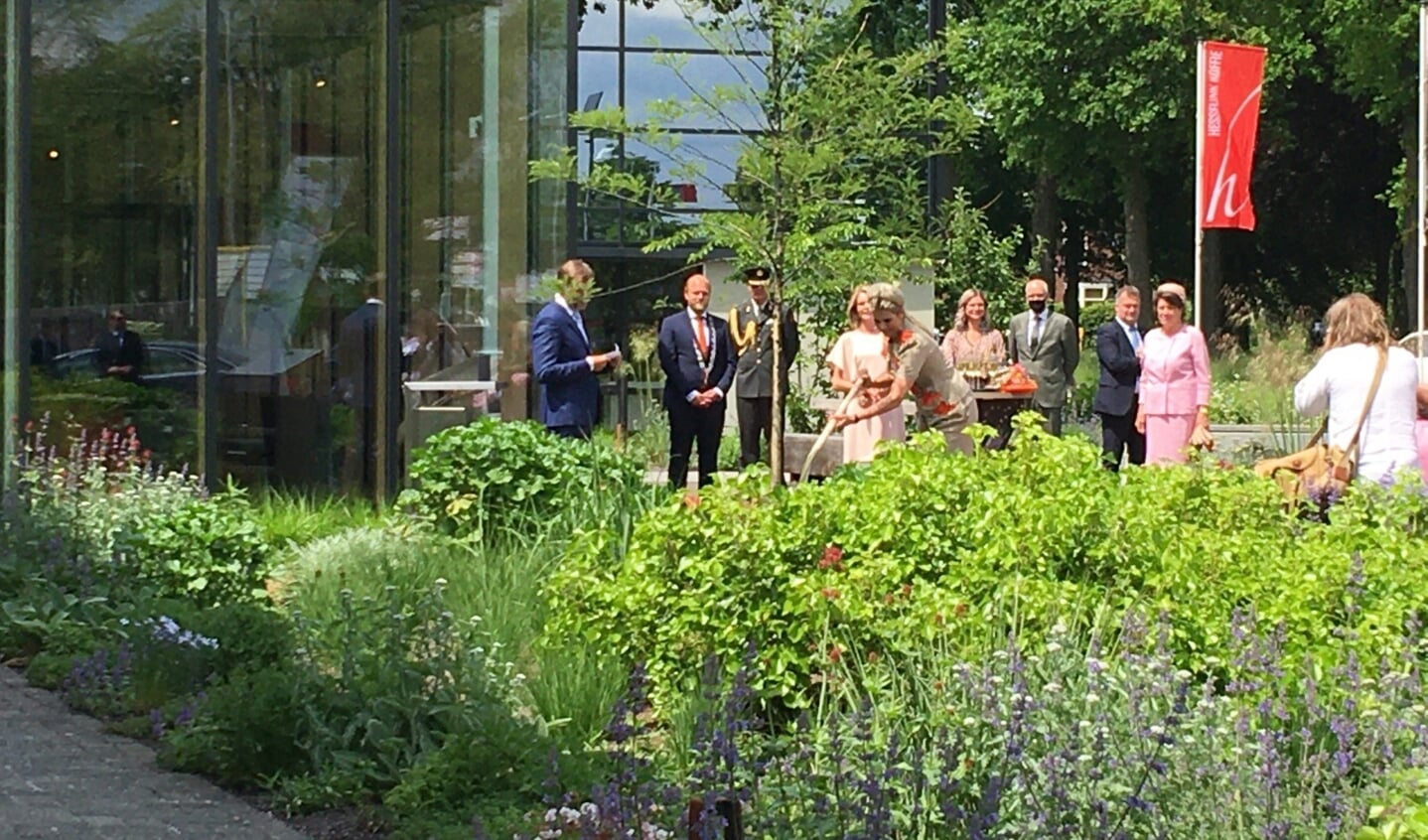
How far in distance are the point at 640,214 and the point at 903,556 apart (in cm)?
2095

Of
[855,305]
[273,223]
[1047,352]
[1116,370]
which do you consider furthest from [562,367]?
[1047,352]

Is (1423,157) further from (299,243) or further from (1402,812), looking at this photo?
(1402,812)

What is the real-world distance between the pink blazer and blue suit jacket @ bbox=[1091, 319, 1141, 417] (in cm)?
136

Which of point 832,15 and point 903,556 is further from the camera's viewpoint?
point 832,15

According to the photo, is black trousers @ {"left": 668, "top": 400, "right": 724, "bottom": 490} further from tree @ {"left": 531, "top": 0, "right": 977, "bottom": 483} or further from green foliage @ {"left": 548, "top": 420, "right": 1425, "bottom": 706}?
green foliage @ {"left": 548, "top": 420, "right": 1425, "bottom": 706}

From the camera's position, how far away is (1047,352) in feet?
55.6

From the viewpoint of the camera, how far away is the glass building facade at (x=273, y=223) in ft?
43.1

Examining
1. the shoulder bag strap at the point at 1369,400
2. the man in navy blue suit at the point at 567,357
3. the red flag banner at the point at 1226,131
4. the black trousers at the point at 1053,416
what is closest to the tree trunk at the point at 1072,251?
the red flag banner at the point at 1226,131

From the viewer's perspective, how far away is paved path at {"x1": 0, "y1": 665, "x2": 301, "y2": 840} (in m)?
5.83

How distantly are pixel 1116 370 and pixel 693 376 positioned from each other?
9.92 ft

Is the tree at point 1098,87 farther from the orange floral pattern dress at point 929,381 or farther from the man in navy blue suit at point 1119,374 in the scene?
the orange floral pattern dress at point 929,381

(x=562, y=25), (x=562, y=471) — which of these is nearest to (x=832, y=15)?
(x=562, y=471)

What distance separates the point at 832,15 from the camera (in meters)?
10.4

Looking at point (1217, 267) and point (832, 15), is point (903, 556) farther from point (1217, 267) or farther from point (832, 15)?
point (1217, 267)
